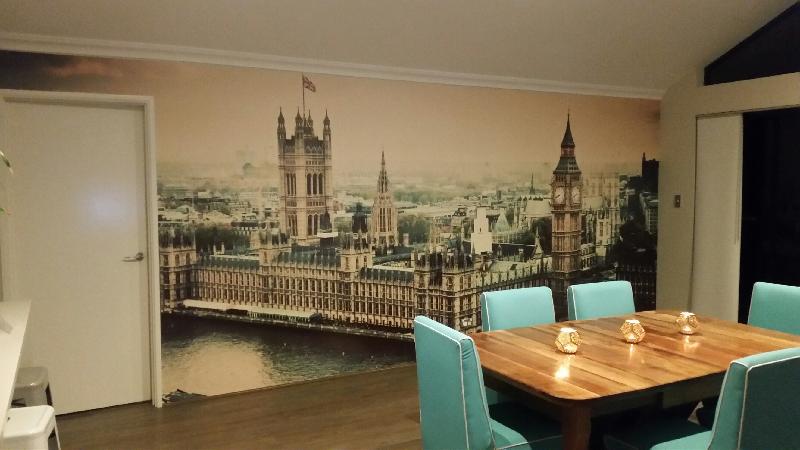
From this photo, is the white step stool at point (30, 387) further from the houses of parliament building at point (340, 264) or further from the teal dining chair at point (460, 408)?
the teal dining chair at point (460, 408)

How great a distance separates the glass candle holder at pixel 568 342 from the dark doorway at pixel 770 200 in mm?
3423

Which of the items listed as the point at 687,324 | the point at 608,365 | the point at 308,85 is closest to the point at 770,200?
the point at 687,324

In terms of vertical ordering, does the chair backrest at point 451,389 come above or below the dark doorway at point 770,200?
below

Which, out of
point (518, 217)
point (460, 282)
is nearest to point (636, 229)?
point (518, 217)

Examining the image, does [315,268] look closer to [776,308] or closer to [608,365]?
[608,365]

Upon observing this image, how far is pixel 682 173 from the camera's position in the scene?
586cm

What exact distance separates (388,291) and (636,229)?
2.78m

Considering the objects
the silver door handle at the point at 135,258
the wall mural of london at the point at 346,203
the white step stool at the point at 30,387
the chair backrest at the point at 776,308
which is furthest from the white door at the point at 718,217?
the white step stool at the point at 30,387

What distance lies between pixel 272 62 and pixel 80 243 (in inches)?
68.4

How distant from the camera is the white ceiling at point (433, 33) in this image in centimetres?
364

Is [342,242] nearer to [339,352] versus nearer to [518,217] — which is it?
[339,352]

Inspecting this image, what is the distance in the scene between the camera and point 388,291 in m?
4.87

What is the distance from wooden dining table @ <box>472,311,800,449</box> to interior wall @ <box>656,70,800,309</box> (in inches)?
112

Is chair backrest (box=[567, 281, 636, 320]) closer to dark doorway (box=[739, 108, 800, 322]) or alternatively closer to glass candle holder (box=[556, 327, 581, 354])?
glass candle holder (box=[556, 327, 581, 354])
